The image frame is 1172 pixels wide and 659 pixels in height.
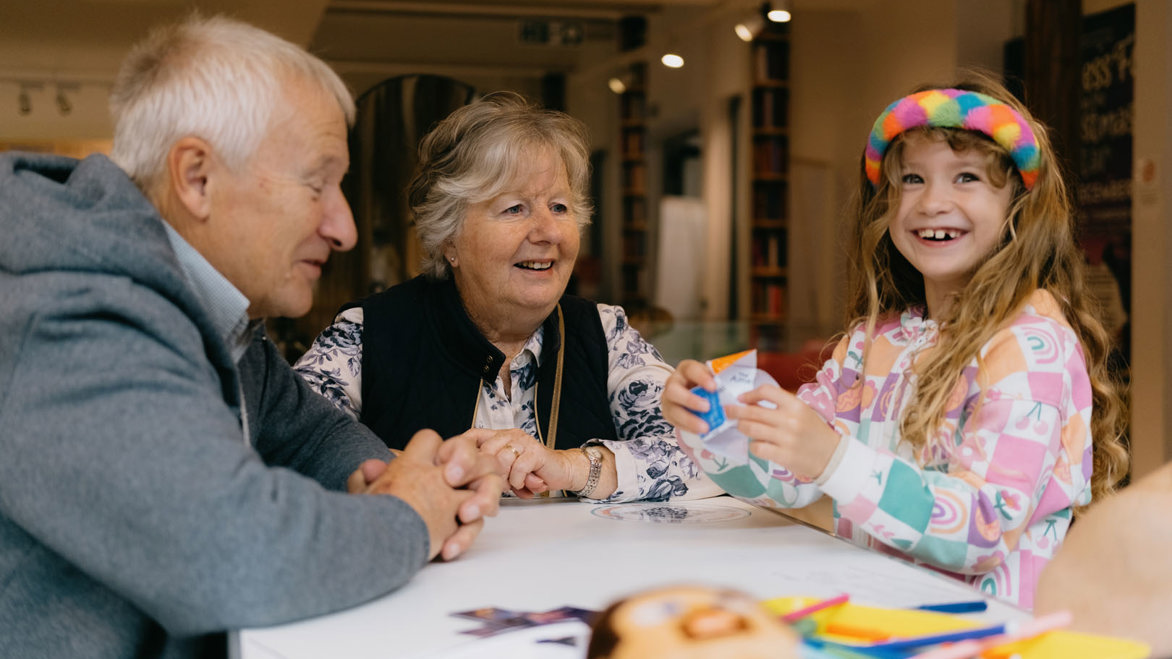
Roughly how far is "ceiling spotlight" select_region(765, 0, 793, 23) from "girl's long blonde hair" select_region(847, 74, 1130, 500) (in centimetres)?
418

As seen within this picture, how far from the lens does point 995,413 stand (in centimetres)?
148

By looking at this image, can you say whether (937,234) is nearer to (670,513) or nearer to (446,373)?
(670,513)

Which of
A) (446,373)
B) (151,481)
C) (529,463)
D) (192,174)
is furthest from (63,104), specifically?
(151,481)

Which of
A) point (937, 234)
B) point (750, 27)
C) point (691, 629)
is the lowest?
point (691, 629)

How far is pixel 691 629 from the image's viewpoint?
2.35 feet

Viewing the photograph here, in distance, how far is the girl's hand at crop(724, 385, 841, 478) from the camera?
1.32 metres

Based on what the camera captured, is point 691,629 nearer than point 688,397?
Yes

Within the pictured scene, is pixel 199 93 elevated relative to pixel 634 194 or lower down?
lower down

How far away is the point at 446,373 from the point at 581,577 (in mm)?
1002

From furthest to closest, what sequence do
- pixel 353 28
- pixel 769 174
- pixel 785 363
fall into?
pixel 769 174
pixel 785 363
pixel 353 28

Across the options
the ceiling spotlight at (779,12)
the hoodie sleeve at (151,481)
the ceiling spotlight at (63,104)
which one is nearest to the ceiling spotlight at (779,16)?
the ceiling spotlight at (779,12)

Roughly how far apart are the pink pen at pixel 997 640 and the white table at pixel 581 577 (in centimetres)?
17

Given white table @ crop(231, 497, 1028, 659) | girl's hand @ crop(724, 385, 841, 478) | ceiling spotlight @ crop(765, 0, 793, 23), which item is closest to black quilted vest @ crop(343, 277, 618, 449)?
white table @ crop(231, 497, 1028, 659)

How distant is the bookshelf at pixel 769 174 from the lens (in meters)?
6.28
